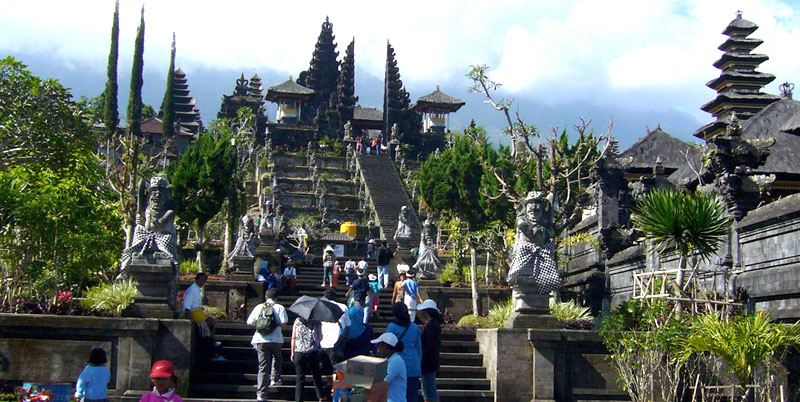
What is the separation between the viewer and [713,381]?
1248 cm

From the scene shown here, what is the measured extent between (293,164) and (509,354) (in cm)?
4503

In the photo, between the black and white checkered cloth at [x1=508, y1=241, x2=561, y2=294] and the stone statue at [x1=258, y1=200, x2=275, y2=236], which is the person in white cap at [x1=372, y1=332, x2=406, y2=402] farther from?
the stone statue at [x1=258, y1=200, x2=275, y2=236]

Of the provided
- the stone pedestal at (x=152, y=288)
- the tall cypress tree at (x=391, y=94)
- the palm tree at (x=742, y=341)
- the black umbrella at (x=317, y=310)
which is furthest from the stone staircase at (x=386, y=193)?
the palm tree at (x=742, y=341)

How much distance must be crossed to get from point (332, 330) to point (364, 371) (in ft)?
17.0

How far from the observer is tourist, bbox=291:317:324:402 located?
12.0 metres

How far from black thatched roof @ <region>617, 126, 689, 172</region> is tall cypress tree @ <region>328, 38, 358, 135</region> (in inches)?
1444

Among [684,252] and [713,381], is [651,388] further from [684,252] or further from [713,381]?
[684,252]

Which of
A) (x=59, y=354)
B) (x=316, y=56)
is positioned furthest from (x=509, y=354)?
(x=316, y=56)

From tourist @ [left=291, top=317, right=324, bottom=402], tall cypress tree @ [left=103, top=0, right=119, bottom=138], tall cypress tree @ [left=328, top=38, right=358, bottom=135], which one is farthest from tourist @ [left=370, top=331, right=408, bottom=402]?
tall cypress tree @ [left=328, top=38, right=358, bottom=135]

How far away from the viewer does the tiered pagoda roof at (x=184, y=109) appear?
83875mm

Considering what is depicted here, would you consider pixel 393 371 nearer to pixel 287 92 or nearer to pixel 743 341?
pixel 743 341

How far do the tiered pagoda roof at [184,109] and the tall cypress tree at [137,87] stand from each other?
16.1m

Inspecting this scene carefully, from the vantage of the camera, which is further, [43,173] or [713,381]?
[43,173]

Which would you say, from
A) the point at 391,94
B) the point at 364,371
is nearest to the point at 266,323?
the point at 364,371
